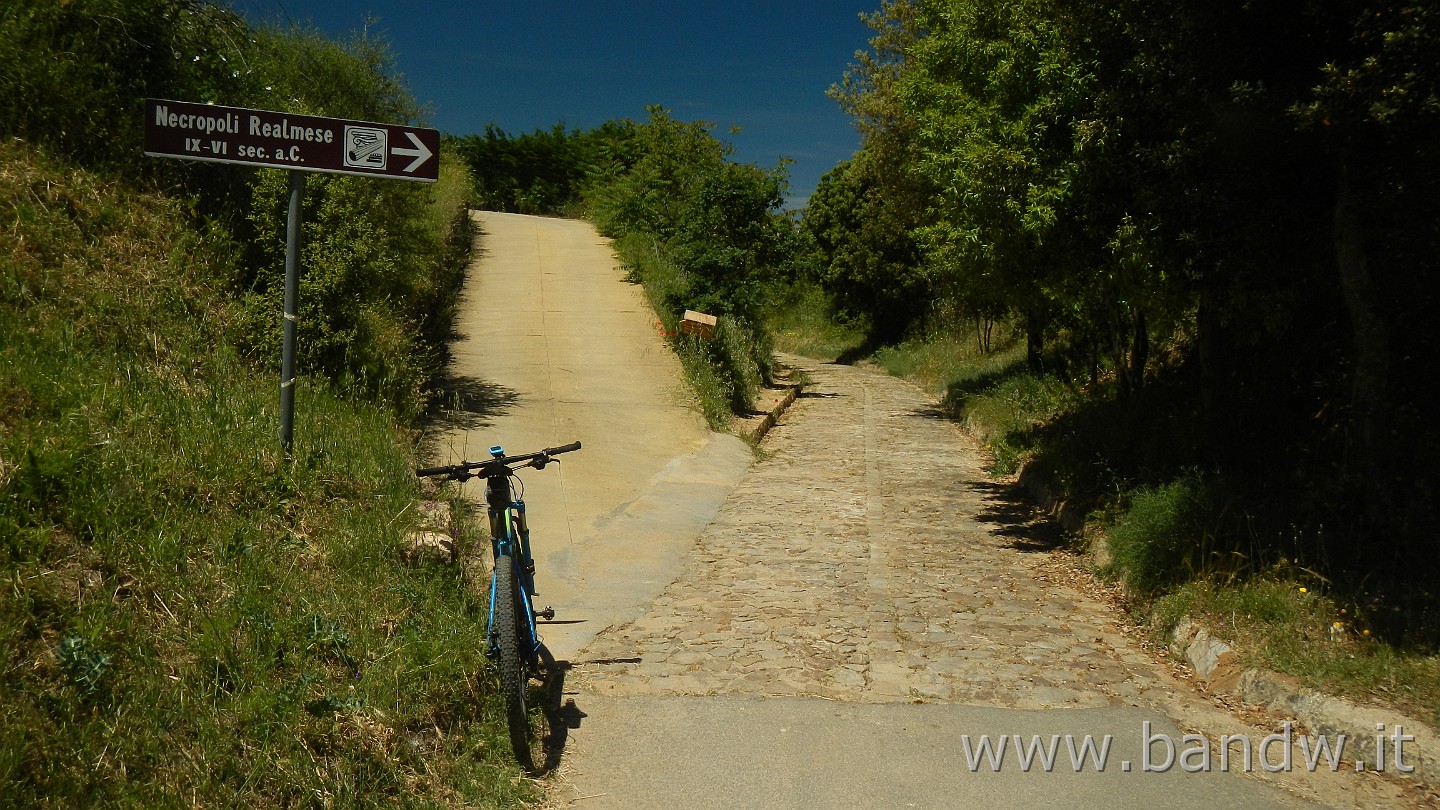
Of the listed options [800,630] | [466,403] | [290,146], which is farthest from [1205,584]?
[466,403]

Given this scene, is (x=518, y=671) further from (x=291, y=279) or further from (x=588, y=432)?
(x=588, y=432)

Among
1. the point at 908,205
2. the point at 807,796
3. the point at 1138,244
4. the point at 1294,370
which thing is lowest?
the point at 807,796

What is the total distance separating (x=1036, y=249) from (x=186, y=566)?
7.90 meters

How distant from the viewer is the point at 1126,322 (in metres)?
12.5

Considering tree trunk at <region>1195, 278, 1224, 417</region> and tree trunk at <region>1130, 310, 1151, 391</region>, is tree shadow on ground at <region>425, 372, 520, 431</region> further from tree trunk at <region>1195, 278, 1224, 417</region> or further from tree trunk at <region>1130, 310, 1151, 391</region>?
tree trunk at <region>1130, 310, 1151, 391</region>

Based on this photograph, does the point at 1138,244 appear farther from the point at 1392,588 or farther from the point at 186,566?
the point at 186,566

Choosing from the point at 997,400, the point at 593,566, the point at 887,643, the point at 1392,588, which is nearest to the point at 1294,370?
the point at 1392,588

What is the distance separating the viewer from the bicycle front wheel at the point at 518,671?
15.1 feet

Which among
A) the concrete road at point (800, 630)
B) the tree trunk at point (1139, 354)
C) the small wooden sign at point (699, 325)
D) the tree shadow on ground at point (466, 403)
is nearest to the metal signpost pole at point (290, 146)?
the concrete road at point (800, 630)

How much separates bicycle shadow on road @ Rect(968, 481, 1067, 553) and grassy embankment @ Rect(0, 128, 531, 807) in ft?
19.5

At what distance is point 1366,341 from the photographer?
657 centimetres

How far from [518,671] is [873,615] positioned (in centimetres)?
339

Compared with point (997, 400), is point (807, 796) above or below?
below

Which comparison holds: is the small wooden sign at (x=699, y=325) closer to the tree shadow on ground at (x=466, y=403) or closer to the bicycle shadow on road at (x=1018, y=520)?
the tree shadow on ground at (x=466, y=403)
